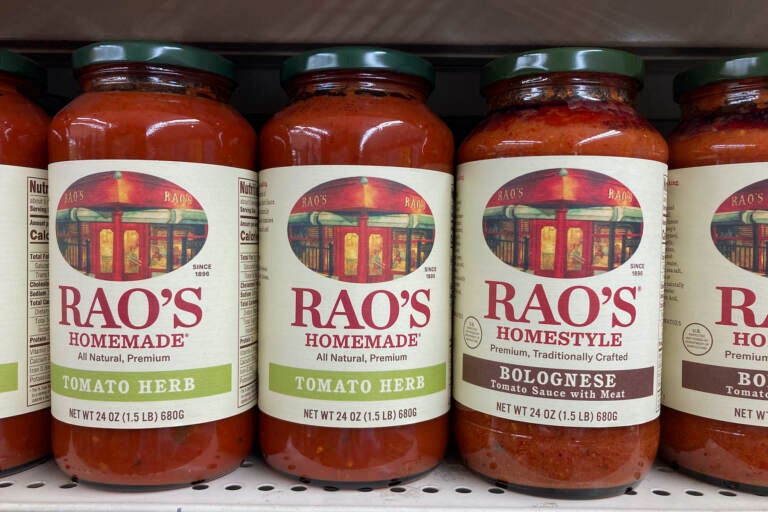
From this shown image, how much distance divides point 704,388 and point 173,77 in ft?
2.42

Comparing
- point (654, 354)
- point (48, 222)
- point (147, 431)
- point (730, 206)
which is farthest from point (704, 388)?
point (48, 222)

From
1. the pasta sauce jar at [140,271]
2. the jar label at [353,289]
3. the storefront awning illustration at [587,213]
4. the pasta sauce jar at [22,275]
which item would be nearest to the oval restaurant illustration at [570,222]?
the storefront awning illustration at [587,213]

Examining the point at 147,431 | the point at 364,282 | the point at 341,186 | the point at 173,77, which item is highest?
the point at 173,77

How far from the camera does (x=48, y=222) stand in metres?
0.74

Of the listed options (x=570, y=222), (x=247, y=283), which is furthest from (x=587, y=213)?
(x=247, y=283)

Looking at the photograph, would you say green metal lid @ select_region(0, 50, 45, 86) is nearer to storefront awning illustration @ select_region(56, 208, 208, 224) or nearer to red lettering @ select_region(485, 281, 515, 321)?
storefront awning illustration @ select_region(56, 208, 208, 224)

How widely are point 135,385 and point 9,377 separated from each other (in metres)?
0.18

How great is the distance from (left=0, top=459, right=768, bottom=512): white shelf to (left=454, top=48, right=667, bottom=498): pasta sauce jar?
1.1 inches

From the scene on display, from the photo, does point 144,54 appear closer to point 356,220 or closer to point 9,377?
point 356,220

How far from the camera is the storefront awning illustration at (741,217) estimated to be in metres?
0.69

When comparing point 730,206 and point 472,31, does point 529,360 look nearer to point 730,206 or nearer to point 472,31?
point 730,206

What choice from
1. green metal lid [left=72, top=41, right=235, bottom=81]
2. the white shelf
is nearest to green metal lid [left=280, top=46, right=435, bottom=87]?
green metal lid [left=72, top=41, right=235, bottom=81]

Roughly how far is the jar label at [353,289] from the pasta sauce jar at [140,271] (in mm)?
70

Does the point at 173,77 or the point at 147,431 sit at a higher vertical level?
the point at 173,77
